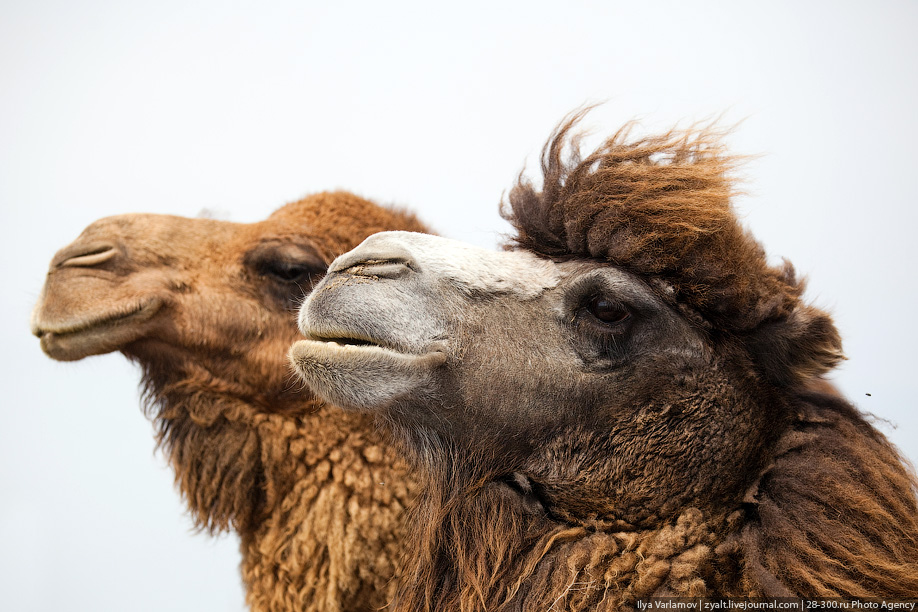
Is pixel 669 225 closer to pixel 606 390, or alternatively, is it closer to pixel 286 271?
pixel 606 390

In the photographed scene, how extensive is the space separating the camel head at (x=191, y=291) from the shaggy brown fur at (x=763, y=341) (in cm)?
144

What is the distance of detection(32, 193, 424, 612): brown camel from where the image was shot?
3240 millimetres

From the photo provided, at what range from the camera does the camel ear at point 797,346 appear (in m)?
2.21

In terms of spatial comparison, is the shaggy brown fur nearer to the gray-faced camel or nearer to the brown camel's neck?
the gray-faced camel

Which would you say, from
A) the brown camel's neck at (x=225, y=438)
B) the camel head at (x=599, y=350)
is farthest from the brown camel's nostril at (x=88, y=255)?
the camel head at (x=599, y=350)

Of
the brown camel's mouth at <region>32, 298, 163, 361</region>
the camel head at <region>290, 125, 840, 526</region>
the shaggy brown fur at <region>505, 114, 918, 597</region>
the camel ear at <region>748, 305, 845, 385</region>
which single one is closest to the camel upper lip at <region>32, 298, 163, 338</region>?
the brown camel's mouth at <region>32, 298, 163, 361</region>

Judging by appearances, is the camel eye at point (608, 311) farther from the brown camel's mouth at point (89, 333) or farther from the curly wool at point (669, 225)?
the brown camel's mouth at point (89, 333)

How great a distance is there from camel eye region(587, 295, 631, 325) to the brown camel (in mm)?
1337

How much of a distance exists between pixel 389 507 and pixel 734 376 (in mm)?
1589

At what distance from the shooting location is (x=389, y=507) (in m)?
3.25

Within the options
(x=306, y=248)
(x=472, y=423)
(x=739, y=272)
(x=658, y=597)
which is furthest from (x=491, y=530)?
(x=306, y=248)

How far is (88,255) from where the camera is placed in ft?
11.0

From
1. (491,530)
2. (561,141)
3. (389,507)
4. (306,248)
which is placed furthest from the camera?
(306,248)

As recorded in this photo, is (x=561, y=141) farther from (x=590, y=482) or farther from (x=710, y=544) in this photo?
(x=710, y=544)
